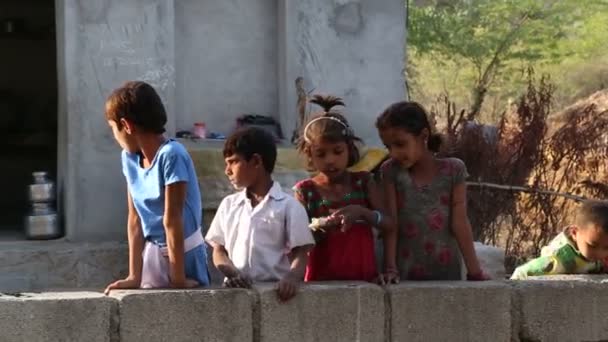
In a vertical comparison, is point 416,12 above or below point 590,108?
above

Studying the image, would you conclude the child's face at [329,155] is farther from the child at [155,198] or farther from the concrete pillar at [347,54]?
the concrete pillar at [347,54]

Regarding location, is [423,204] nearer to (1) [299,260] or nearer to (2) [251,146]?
(1) [299,260]

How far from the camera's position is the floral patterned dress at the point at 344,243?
3.96m

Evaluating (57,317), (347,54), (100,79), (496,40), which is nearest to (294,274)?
(57,317)

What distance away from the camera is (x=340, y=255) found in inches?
158

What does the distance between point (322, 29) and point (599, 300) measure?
3354 mm

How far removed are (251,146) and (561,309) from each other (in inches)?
56.9

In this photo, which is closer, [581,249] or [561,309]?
[561,309]

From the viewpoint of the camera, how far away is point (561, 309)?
4.07m

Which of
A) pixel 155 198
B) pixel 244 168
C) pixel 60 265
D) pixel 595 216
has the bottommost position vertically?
pixel 60 265

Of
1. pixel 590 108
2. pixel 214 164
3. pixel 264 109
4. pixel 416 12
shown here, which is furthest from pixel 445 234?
pixel 416 12

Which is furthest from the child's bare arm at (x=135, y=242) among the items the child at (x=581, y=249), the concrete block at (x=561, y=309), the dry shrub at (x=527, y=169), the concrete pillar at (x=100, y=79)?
the dry shrub at (x=527, y=169)

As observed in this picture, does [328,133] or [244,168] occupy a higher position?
[328,133]

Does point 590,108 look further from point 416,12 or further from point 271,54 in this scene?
point 416,12
